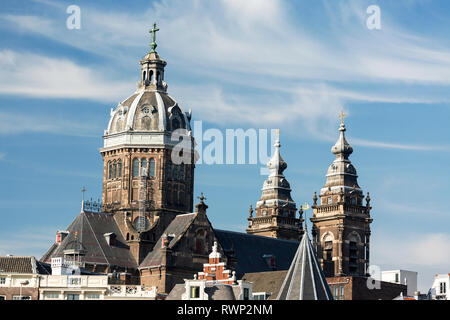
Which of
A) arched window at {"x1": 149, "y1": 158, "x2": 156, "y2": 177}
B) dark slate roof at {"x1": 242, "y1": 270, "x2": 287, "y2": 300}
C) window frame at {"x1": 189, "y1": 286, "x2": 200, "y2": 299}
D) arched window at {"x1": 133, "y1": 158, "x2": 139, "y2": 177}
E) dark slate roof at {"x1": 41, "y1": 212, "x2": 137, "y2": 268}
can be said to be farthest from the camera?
arched window at {"x1": 133, "y1": 158, "x2": 139, "y2": 177}

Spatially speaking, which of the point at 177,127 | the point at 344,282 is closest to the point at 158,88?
the point at 177,127

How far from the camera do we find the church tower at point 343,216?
15738cm

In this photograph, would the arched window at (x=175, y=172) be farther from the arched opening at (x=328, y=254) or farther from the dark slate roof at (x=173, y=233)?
the arched opening at (x=328, y=254)

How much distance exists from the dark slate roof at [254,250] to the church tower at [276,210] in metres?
22.4

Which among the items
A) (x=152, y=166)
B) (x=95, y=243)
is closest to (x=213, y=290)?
(x=95, y=243)

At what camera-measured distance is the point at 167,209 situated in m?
126

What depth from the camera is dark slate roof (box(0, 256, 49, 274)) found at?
101 metres

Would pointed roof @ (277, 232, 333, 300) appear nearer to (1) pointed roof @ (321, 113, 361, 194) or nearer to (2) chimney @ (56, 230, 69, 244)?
(2) chimney @ (56, 230, 69, 244)

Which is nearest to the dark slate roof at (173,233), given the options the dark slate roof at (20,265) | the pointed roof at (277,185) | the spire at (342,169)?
the dark slate roof at (20,265)

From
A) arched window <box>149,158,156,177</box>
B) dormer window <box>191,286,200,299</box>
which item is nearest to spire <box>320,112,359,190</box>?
arched window <box>149,158,156,177</box>

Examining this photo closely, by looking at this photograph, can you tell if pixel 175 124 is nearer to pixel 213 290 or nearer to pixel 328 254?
pixel 328 254

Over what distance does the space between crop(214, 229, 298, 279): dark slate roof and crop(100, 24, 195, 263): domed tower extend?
22.0 ft

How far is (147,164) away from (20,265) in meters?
26.9
